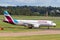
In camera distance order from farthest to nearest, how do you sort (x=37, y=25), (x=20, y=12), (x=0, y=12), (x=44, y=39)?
1. (x=20, y=12)
2. (x=0, y=12)
3. (x=37, y=25)
4. (x=44, y=39)

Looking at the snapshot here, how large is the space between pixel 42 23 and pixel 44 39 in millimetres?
32051

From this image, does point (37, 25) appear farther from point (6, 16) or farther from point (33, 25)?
point (6, 16)

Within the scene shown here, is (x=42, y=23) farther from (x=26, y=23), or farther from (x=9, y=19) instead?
(x=9, y=19)

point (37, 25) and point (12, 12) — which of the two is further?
point (12, 12)

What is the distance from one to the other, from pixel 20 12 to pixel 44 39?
167477 mm

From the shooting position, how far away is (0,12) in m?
185

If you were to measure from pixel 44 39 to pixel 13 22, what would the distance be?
34.1 metres

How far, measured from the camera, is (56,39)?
33031 mm

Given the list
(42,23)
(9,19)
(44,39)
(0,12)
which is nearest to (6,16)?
(9,19)

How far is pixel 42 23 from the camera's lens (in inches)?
2552

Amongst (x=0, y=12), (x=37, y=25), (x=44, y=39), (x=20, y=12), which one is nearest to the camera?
(x=44, y=39)

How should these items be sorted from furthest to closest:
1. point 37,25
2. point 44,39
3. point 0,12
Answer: point 0,12 → point 37,25 → point 44,39

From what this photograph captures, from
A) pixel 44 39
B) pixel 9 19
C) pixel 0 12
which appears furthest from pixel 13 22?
pixel 0 12

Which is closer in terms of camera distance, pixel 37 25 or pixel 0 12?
pixel 37 25
